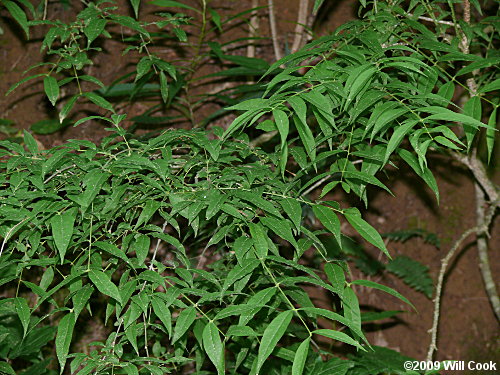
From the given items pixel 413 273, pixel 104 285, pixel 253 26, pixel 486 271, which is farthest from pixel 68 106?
pixel 486 271

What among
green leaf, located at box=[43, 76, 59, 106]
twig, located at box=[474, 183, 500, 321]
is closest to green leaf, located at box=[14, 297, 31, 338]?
green leaf, located at box=[43, 76, 59, 106]

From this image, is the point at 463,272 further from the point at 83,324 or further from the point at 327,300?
the point at 83,324

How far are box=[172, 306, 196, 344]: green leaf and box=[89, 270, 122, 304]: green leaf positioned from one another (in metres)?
0.15

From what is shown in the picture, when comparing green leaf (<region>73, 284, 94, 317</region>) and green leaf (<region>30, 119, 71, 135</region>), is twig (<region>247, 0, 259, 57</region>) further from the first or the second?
green leaf (<region>73, 284, 94, 317</region>)

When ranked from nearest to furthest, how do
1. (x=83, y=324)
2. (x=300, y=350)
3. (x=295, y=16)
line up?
(x=300, y=350)
(x=83, y=324)
(x=295, y=16)

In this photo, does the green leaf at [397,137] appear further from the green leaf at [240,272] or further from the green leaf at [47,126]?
the green leaf at [47,126]

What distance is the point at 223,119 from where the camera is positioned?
2928mm

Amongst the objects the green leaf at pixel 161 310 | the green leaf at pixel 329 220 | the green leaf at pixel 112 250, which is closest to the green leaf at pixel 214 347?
the green leaf at pixel 161 310

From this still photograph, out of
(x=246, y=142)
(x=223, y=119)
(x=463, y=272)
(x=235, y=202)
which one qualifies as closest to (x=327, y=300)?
(x=463, y=272)

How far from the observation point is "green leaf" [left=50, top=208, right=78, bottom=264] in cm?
123

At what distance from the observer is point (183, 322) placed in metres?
1.32

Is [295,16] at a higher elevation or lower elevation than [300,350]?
higher

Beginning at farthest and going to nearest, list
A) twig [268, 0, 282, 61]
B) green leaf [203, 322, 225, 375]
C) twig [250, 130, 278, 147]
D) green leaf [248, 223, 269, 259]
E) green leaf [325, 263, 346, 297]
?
twig [268, 0, 282, 61], twig [250, 130, 278, 147], green leaf [325, 263, 346, 297], green leaf [248, 223, 269, 259], green leaf [203, 322, 225, 375]

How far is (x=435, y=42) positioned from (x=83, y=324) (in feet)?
6.39
